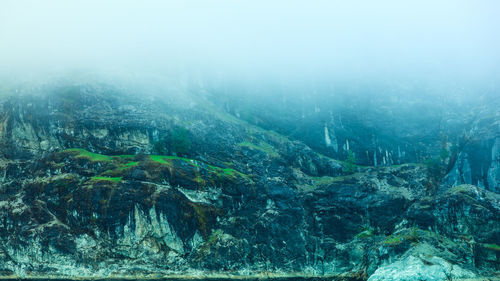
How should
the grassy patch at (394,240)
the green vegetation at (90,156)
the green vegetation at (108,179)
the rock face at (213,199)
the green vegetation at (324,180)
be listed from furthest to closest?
the green vegetation at (324,180) → the green vegetation at (90,156) → the green vegetation at (108,179) → the grassy patch at (394,240) → the rock face at (213,199)

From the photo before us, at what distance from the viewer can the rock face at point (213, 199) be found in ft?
266

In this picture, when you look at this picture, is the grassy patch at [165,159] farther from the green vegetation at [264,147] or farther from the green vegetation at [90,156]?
the green vegetation at [264,147]

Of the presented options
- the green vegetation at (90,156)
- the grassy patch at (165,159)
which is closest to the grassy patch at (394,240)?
the grassy patch at (165,159)

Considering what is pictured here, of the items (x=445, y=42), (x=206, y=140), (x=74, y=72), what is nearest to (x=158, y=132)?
(x=206, y=140)

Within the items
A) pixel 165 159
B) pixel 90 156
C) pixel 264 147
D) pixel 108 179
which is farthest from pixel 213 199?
pixel 90 156

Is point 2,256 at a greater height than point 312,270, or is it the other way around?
point 2,256

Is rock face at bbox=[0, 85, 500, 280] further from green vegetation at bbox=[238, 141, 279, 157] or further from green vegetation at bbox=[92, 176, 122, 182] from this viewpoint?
green vegetation at bbox=[92, 176, 122, 182]

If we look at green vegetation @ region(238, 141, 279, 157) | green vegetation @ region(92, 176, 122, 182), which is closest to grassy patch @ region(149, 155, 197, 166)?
green vegetation @ region(92, 176, 122, 182)

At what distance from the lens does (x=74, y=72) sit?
125188 millimetres

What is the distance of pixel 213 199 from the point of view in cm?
9500

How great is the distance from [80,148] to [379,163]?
290 ft

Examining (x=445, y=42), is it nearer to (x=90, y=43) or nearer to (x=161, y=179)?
(x=161, y=179)

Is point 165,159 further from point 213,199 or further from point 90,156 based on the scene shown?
point 90,156

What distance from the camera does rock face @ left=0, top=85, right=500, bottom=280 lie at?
81.1m
